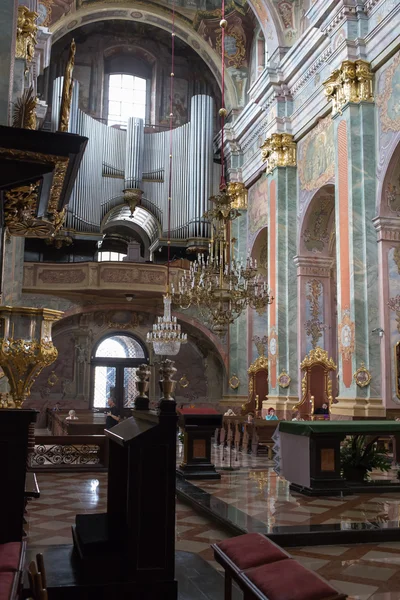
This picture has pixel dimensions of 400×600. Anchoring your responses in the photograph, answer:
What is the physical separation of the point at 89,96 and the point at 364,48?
497 inches

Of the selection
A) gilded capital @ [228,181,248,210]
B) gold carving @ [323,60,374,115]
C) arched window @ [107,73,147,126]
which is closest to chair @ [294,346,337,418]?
gold carving @ [323,60,374,115]

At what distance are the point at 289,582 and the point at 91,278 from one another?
1692 centimetres

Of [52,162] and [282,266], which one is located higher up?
[282,266]

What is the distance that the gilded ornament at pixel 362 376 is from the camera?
39.8 ft

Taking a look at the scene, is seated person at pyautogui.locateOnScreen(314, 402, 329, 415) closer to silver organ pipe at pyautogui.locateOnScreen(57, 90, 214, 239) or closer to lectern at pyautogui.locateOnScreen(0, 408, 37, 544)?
silver organ pipe at pyautogui.locateOnScreen(57, 90, 214, 239)

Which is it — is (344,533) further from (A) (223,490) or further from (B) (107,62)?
(B) (107,62)

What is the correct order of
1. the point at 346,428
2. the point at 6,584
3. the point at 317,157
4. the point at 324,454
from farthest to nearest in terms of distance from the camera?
the point at 317,157, the point at 324,454, the point at 346,428, the point at 6,584

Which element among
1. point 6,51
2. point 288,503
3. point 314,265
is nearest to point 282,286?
point 314,265

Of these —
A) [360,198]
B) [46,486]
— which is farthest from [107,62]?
[46,486]

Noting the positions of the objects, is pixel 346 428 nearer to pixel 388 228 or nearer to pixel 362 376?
pixel 362 376

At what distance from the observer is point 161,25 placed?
21578 mm

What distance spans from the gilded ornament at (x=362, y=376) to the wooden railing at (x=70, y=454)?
493 cm

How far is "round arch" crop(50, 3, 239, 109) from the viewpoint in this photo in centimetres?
2075

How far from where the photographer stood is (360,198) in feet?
41.5
